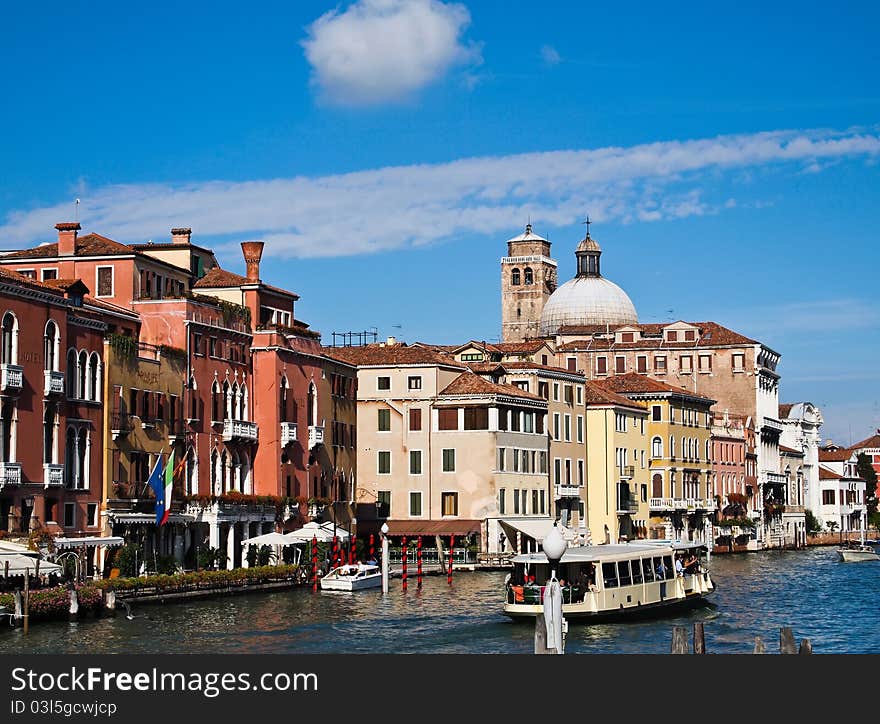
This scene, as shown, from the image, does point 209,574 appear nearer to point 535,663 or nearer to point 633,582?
point 633,582

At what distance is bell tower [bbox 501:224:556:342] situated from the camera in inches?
5541

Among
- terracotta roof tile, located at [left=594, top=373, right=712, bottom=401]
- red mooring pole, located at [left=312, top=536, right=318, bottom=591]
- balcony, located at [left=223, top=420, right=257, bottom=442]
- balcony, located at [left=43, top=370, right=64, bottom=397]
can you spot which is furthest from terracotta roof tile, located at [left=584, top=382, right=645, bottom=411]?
balcony, located at [left=43, top=370, right=64, bottom=397]

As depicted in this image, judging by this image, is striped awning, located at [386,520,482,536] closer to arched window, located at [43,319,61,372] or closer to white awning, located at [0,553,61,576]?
arched window, located at [43,319,61,372]

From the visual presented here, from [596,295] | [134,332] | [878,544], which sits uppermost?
[596,295]

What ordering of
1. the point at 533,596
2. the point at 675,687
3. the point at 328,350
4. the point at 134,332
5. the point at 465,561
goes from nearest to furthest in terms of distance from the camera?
the point at 675,687 < the point at 533,596 < the point at 134,332 < the point at 465,561 < the point at 328,350

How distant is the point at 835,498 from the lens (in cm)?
12656

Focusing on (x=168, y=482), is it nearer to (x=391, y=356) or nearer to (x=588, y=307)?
(x=391, y=356)

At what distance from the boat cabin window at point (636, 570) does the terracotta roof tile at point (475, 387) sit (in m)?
28.1

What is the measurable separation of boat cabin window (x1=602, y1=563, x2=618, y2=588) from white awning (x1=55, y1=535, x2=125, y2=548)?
14.9 m

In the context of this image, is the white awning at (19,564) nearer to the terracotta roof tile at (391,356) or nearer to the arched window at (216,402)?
the arched window at (216,402)

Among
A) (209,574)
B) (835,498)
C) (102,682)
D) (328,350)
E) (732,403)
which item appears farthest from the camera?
(835,498)

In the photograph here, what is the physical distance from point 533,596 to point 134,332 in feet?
66.0

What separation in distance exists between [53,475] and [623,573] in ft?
54.6

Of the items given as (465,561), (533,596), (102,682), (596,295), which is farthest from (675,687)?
(596,295)
